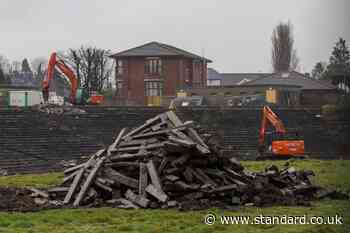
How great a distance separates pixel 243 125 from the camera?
4634 cm

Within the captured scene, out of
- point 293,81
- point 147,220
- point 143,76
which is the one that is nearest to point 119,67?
point 143,76

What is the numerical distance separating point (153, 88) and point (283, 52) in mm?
16526

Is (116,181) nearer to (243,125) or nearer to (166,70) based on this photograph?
(243,125)

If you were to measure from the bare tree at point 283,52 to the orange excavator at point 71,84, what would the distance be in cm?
2167

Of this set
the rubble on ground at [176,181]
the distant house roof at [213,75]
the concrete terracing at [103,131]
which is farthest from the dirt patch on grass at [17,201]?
the distant house roof at [213,75]

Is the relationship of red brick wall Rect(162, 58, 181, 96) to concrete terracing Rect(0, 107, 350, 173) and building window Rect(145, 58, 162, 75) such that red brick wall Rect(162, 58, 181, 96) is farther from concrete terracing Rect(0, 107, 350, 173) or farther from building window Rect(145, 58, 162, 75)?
concrete terracing Rect(0, 107, 350, 173)

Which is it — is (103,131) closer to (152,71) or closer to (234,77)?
(152,71)

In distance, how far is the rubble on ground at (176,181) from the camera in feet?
47.0

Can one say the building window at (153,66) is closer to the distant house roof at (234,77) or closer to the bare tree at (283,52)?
the bare tree at (283,52)

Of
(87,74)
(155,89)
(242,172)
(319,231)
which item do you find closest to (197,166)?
(242,172)

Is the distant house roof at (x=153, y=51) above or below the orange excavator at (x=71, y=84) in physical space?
above

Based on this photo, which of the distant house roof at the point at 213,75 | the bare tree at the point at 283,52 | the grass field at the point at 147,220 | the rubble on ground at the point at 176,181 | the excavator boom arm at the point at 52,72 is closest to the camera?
the grass field at the point at 147,220

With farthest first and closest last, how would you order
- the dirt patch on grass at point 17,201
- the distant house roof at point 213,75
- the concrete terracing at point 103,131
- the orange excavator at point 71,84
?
the distant house roof at point 213,75 < the orange excavator at point 71,84 < the concrete terracing at point 103,131 < the dirt patch on grass at point 17,201

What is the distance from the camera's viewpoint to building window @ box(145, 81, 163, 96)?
74.1 m
